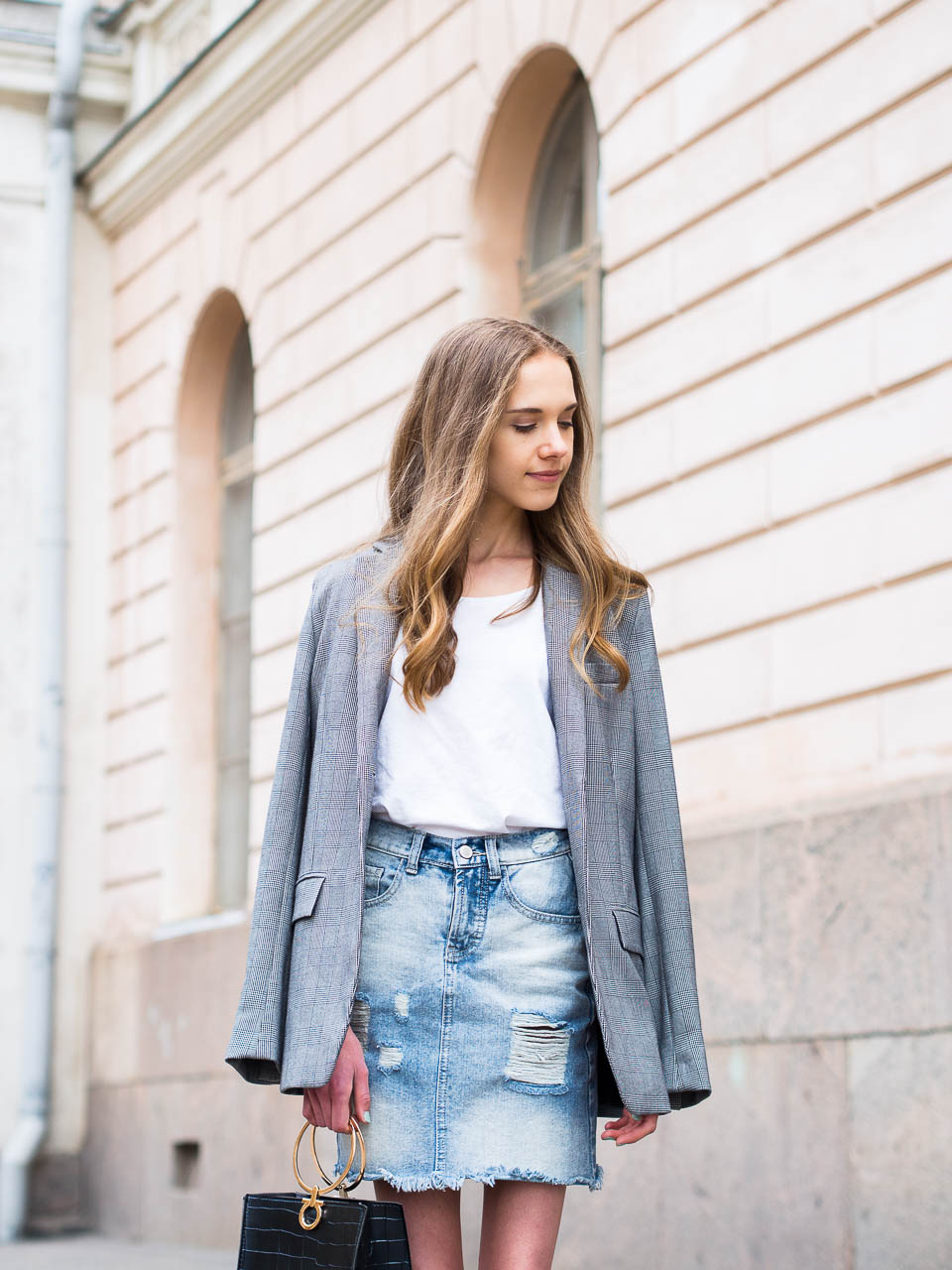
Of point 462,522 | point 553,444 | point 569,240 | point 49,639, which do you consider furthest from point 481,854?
point 49,639

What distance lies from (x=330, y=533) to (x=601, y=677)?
20.8 ft

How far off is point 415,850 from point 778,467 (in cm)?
361

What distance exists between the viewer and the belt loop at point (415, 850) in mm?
2793

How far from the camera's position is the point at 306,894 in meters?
2.81

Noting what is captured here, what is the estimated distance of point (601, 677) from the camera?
297 centimetres

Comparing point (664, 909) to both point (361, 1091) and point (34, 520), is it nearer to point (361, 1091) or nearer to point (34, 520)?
point (361, 1091)

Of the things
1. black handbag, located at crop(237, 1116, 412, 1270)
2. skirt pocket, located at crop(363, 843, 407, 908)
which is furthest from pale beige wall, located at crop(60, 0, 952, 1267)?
black handbag, located at crop(237, 1116, 412, 1270)

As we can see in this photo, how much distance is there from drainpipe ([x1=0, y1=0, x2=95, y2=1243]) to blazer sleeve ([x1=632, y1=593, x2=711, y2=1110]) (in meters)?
8.76

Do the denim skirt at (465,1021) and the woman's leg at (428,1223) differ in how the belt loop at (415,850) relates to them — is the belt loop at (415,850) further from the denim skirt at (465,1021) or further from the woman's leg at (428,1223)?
the woman's leg at (428,1223)

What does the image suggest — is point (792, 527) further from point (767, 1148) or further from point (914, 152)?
point (767, 1148)

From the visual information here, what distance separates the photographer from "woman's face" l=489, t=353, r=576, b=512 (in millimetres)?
2957

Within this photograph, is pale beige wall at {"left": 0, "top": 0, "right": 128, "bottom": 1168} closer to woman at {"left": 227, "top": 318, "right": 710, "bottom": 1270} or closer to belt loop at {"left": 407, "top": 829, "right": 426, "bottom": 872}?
woman at {"left": 227, "top": 318, "right": 710, "bottom": 1270}

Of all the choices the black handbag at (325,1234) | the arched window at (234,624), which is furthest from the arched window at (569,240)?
the black handbag at (325,1234)

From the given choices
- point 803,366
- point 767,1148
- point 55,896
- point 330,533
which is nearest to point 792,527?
point 803,366
